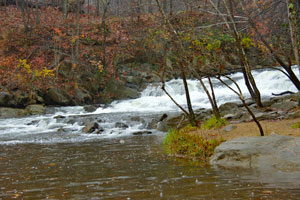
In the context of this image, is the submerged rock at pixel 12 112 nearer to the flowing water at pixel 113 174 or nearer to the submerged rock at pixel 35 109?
the submerged rock at pixel 35 109

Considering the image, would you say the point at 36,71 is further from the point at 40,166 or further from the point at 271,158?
the point at 271,158

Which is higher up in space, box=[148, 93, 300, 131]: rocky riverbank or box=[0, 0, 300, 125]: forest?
box=[0, 0, 300, 125]: forest

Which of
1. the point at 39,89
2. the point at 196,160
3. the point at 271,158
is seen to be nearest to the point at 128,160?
the point at 196,160

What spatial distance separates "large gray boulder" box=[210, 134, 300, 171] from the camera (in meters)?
5.99

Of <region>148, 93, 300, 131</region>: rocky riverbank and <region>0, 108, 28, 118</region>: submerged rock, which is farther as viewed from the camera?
<region>0, 108, 28, 118</region>: submerged rock

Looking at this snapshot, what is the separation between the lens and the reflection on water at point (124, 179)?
15.6 ft

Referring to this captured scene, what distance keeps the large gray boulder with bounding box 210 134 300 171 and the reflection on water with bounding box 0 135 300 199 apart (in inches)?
18.6

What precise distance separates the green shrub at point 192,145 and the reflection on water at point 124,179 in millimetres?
379

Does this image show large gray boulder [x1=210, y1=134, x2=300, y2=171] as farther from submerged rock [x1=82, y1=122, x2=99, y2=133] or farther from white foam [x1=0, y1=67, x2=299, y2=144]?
submerged rock [x1=82, y1=122, x2=99, y2=133]

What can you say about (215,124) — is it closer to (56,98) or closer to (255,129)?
(255,129)

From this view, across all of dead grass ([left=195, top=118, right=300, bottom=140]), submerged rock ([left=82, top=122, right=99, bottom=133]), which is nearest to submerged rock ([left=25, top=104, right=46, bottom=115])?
submerged rock ([left=82, top=122, right=99, bottom=133])

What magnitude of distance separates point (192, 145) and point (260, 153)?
2141 millimetres

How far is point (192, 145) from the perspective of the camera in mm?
8234

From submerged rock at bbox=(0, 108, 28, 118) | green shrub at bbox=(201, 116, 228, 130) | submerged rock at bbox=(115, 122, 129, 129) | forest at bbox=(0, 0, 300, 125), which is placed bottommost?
submerged rock at bbox=(115, 122, 129, 129)
